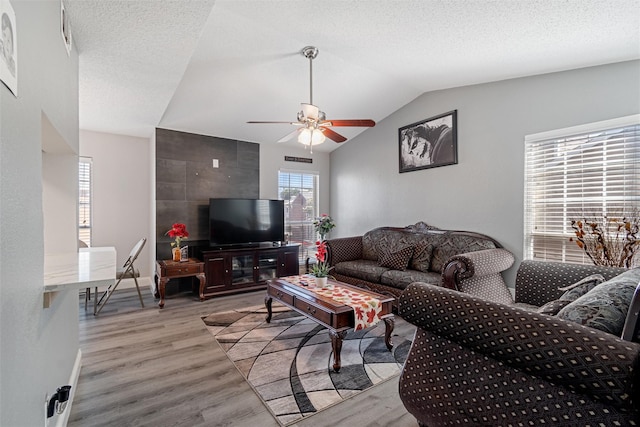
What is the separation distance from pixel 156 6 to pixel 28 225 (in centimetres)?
149

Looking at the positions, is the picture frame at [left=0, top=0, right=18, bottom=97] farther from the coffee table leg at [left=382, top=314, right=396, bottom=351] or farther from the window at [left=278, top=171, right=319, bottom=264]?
the window at [left=278, top=171, right=319, bottom=264]

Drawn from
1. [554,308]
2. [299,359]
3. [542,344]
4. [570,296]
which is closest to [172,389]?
[299,359]

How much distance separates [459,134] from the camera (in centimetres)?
381

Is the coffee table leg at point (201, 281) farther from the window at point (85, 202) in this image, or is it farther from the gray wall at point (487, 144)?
the gray wall at point (487, 144)

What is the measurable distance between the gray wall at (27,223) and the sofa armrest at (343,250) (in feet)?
10.6

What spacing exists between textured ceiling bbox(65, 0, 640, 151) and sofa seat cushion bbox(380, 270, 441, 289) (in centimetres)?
231

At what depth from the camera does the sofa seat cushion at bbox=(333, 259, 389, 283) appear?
3803 mm

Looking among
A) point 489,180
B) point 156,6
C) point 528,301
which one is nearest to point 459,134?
point 489,180

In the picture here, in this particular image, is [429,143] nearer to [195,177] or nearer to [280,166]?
[280,166]

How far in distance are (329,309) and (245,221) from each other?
110 inches

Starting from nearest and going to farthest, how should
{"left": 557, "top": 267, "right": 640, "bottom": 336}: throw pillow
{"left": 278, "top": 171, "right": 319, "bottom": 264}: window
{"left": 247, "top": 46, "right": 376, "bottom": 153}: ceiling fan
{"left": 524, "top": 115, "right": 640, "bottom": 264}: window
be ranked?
{"left": 557, "top": 267, "right": 640, "bottom": 336}: throw pillow → {"left": 524, "top": 115, "right": 640, "bottom": 264}: window → {"left": 247, "top": 46, "right": 376, "bottom": 153}: ceiling fan → {"left": 278, "top": 171, "right": 319, "bottom": 264}: window

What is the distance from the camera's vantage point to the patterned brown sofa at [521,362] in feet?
3.17

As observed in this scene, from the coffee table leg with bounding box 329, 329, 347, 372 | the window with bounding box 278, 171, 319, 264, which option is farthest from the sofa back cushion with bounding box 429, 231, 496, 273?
the window with bounding box 278, 171, 319, 264

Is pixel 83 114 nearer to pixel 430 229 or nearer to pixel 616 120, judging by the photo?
pixel 430 229
